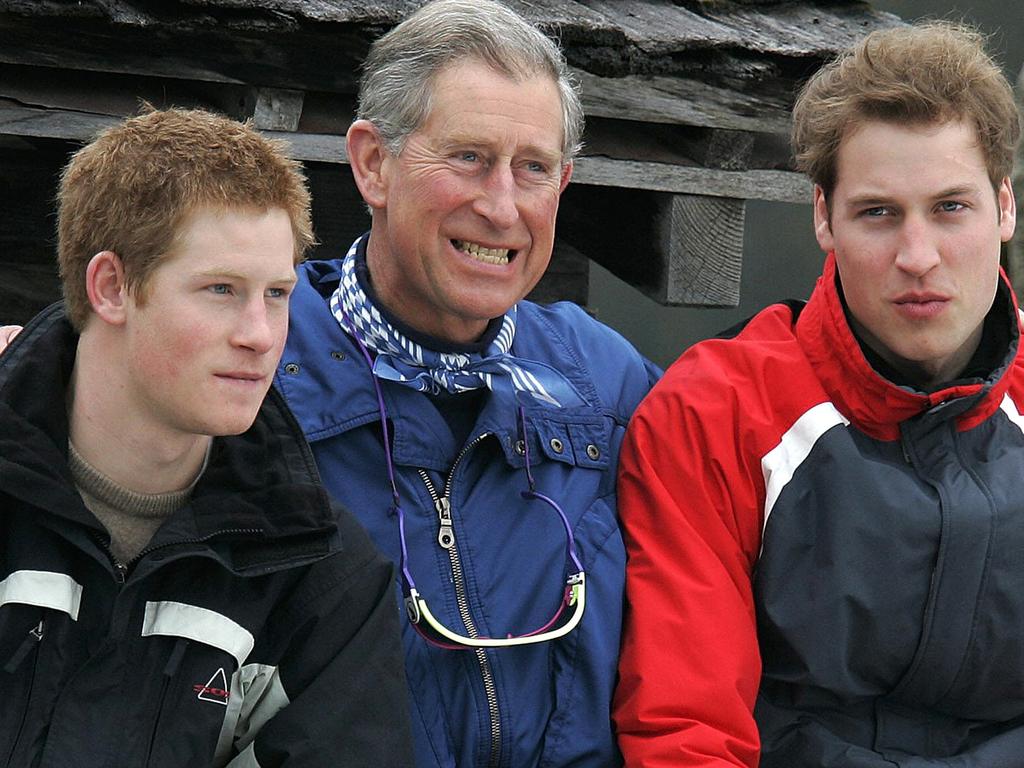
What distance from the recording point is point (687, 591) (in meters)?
2.67

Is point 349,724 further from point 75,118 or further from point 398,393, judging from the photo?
point 75,118

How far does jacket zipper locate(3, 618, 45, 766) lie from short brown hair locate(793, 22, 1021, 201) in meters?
1.61

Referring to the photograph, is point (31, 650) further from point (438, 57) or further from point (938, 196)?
point (938, 196)

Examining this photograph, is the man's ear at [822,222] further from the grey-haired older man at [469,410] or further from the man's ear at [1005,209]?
the grey-haired older man at [469,410]

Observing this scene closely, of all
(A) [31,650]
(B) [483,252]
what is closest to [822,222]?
(B) [483,252]

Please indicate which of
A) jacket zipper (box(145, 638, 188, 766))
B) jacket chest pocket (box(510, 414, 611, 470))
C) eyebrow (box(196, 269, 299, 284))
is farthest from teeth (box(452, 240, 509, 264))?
jacket zipper (box(145, 638, 188, 766))

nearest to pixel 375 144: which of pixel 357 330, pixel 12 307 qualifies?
pixel 357 330

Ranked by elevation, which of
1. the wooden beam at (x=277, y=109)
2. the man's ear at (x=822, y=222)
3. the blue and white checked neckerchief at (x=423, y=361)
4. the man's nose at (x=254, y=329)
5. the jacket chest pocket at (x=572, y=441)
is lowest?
the jacket chest pocket at (x=572, y=441)

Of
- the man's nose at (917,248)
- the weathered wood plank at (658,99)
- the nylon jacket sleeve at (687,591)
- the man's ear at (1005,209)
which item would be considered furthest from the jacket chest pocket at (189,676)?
the weathered wood plank at (658,99)

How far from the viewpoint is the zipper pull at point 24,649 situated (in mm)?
2152

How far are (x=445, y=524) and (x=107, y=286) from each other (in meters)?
0.72

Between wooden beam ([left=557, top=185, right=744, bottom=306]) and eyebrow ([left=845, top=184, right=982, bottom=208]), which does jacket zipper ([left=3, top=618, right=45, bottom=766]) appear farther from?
wooden beam ([left=557, top=185, right=744, bottom=306])

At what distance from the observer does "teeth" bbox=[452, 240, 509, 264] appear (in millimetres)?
2729

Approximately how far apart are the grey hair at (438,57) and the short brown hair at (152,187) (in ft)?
1.33
